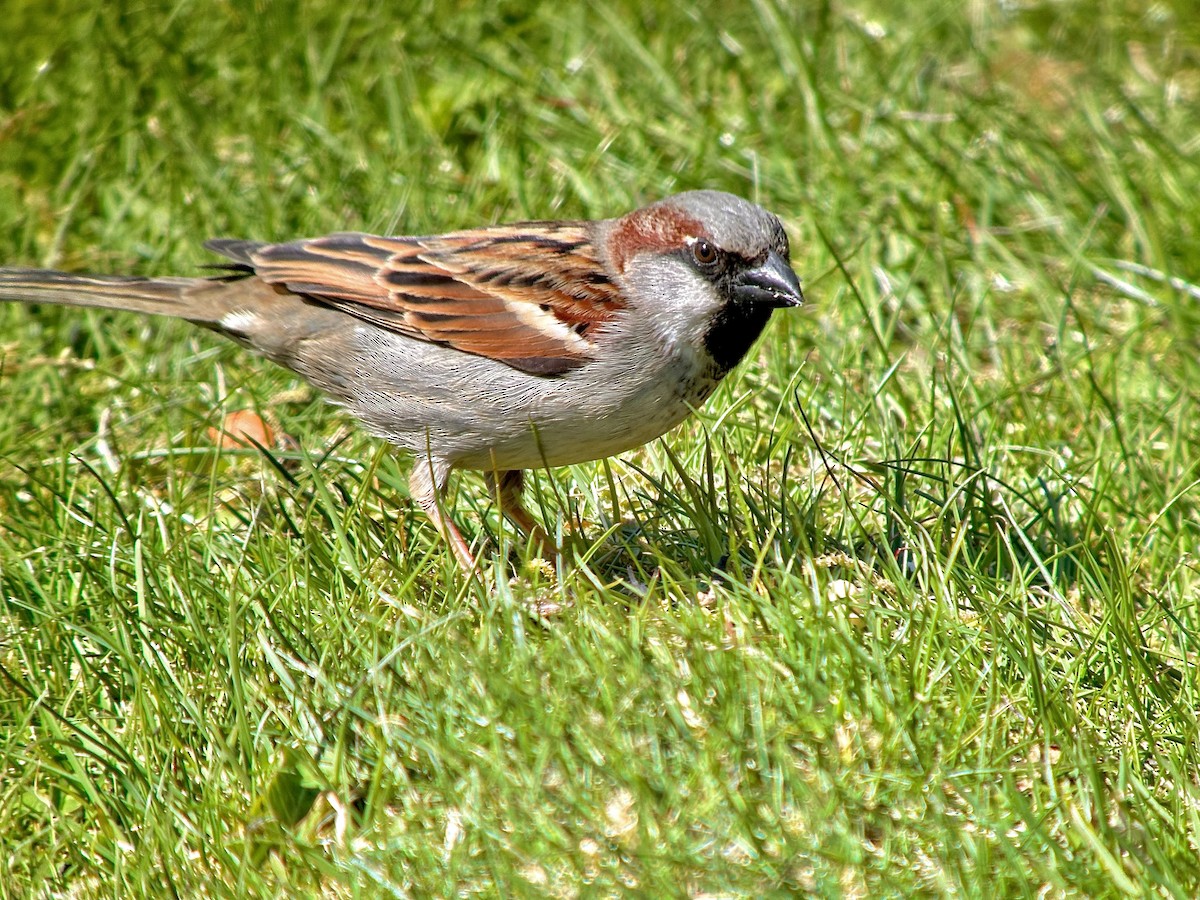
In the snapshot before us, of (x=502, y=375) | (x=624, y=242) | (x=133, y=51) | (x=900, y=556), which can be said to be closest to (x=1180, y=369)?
(x=900, y=556)

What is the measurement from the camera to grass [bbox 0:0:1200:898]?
10.3ft

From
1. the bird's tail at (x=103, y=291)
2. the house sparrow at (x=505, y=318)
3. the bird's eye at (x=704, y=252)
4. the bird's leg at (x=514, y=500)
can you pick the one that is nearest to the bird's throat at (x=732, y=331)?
the house sparrow at (x=505, y=318)

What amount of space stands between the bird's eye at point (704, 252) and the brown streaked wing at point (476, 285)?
0.27 meters

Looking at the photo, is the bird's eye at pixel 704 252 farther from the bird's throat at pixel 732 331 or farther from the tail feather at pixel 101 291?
the tail feather at pixel 101 291

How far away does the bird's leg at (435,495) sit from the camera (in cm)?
412

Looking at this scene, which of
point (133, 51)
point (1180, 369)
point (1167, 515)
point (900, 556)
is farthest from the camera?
point (133, 51)

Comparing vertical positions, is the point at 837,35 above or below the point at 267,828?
above

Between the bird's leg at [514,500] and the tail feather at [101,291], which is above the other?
the tail feather at [101,291]

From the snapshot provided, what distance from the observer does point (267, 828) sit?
3.22 meters

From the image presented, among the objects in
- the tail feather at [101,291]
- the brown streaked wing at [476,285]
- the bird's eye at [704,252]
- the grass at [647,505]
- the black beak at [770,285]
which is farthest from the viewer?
the tail feather at [101,291]

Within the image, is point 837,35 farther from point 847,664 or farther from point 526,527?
point 847,664

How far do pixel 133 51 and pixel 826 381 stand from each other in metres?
3.85

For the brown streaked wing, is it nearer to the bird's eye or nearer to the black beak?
the bird's eye

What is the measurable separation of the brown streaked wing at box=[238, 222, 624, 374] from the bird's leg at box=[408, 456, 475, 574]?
1.24 feet
